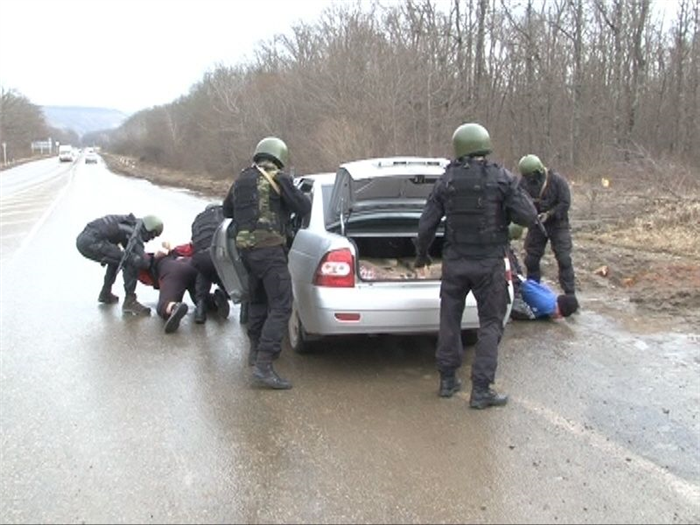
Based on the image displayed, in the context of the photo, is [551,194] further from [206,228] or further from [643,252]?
[643,252]

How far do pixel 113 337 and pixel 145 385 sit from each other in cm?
172

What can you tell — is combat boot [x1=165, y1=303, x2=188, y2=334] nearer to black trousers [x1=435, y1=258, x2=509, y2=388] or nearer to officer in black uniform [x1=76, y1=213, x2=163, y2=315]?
officer in black uniform [x1=76, y1=213, x2=163, y2=315]

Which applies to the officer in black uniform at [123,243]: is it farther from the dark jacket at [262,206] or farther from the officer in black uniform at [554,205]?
the officer in black uniform at [554,205]

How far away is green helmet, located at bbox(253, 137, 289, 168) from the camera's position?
528 centimetres

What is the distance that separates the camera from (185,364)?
19.7 ft

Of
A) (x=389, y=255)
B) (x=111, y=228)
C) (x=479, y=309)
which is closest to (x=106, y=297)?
(x=111, y=228)

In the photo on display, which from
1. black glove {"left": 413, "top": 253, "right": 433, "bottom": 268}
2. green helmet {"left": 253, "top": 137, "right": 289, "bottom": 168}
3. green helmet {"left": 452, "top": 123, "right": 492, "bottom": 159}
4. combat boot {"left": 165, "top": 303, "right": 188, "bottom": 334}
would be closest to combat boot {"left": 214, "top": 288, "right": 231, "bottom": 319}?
combat boot {"left": 165, "top": 303, "right": 188, "bottom": 334}

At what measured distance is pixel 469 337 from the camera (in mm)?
6305

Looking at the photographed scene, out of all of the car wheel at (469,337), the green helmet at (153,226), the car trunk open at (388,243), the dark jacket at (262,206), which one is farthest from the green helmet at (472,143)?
the green helmet at (153,226)

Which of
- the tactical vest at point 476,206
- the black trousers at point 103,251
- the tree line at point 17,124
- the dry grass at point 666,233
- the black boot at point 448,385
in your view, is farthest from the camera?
the tree line at point 17,124

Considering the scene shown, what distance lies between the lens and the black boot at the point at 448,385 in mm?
5035

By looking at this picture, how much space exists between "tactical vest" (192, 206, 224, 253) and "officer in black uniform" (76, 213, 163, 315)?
79cm

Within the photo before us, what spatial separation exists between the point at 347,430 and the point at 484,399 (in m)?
0.99

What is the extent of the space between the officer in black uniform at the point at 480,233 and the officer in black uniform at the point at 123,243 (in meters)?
4.26
